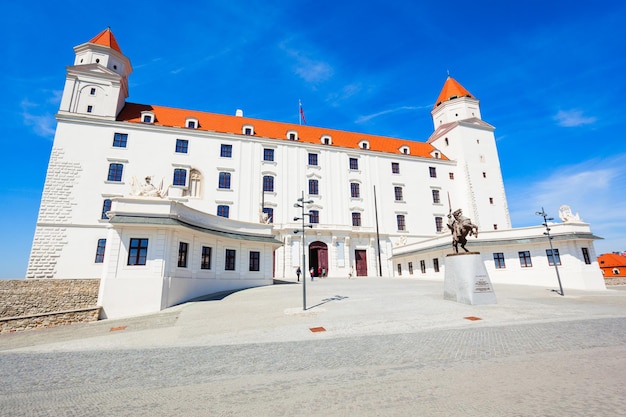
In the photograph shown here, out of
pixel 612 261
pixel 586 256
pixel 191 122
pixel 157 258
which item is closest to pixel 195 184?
pixel 191 122

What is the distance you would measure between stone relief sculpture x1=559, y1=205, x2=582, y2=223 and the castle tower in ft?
39.3

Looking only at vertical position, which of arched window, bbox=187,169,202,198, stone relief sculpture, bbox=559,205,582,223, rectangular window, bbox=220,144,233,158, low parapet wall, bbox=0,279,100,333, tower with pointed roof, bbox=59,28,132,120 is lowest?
low parapet wall, bbox=0,279,100,333

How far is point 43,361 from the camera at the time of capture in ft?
25.9

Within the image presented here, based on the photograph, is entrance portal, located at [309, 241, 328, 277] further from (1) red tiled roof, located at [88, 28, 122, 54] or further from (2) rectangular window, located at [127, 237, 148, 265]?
(1) red tiled roof, located at [88, 28, 122, 54]

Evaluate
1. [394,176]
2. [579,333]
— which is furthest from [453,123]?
[579,333]

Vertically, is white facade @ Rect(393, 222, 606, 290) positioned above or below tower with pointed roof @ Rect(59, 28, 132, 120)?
below

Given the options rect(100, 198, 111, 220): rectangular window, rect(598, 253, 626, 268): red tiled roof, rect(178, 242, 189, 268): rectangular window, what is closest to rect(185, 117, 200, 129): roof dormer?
rect(100, 198, 111, 220): rectangular window

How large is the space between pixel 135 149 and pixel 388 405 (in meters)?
35.4

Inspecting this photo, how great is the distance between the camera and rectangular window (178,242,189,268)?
18.0 meters

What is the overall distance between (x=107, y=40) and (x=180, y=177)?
18434 millimetres

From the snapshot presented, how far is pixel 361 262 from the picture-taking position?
35.7 m

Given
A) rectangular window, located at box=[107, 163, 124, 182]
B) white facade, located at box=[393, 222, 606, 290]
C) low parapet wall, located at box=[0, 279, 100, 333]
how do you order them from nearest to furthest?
low parapet wall, located at box=[0, 279, 100, 333] < white facade, located at box=[393, 222, 606, 290] < rectangular window, located at box=[107, 163, 124, 182]

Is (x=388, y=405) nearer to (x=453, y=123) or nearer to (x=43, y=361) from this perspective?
(x=43, y=361)

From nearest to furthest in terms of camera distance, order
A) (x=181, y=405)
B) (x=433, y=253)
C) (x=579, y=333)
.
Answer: (x=181, y=405), (x=579, y=333), (x=433, y=253)
